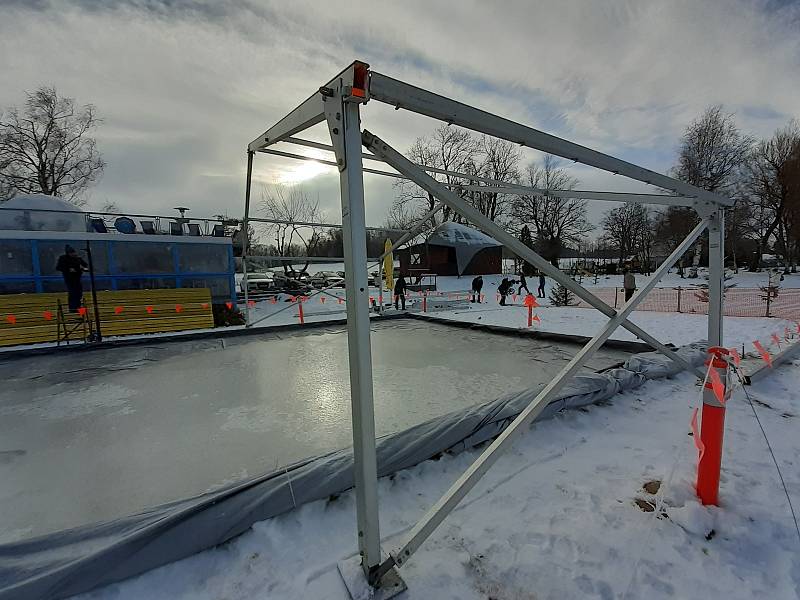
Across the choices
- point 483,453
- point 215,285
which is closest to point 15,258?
point 215,285

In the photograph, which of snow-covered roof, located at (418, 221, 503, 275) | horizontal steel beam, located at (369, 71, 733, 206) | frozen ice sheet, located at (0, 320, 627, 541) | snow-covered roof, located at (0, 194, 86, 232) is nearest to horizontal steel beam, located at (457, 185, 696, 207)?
horizontal steel beam, located at (369, 71, 733, 206)

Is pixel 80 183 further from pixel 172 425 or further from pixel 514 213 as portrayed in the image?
pixel 514 213

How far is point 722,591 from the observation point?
4.50 feet

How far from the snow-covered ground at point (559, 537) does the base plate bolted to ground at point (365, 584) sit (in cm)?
5

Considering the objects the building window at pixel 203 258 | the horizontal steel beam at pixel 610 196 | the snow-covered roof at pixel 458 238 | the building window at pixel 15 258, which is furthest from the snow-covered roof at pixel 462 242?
the horizontal steel beam at pixel 610 196

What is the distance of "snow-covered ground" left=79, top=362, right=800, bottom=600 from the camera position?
142cm

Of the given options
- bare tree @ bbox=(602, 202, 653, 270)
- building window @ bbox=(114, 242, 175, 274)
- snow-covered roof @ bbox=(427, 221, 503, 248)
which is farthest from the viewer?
bare tree @ bbox=(602, 202, 653, 270)

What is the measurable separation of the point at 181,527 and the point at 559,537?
5.67ft

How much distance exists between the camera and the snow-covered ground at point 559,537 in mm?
1422

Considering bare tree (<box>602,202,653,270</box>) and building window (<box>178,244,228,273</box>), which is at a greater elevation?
bare tree (<box>602,202,653,270</box>)

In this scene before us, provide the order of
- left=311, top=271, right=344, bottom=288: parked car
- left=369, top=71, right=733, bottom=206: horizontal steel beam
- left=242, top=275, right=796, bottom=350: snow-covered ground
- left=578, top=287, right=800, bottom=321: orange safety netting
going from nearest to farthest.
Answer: left=369, top=71, right=733, bottom=206: horizontal steel beam
left=242, top=275, right=796, bottom=350: snow-covered ground
left=578, top=287, right=800, bottom=321: orange safety netting
left=311, top=271, right=344, bottom=288: parked car

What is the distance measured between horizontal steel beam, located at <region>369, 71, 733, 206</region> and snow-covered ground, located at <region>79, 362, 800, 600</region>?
188 centimetres

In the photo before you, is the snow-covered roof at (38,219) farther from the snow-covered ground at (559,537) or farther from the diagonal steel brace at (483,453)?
the diagonal steel brace at (483,453)

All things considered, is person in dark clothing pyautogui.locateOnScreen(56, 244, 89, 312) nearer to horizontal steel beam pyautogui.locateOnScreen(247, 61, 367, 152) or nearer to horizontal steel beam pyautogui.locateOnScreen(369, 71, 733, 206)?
horizontal steel beam pyautogui.locateOnScreen(247, 61, 367, 152)
